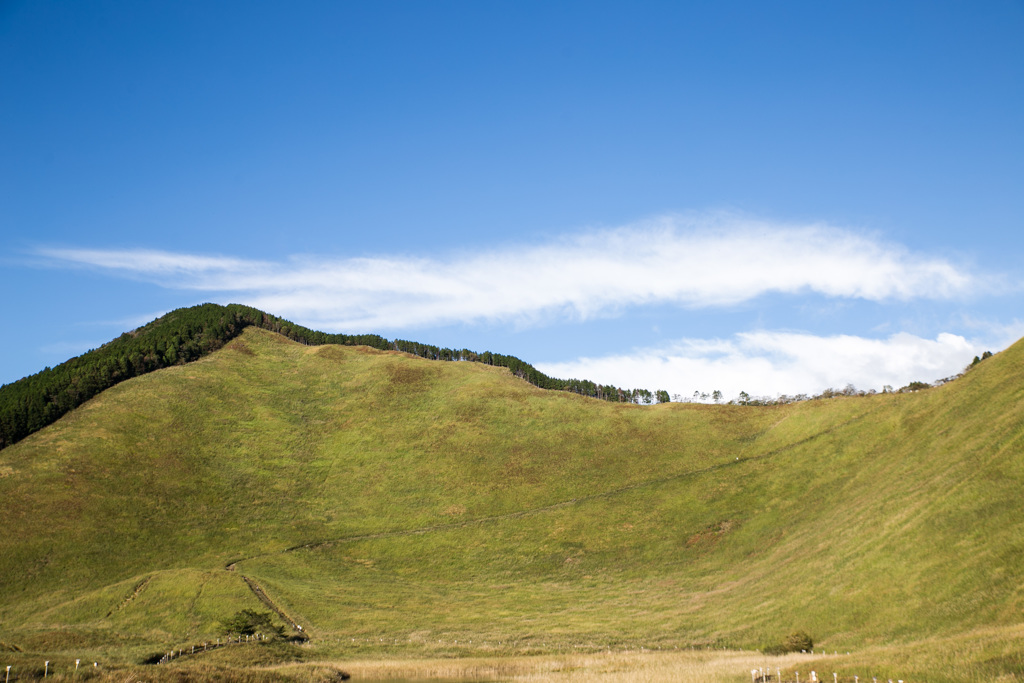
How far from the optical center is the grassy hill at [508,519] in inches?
1662

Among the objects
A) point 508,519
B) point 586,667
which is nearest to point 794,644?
point 586,667

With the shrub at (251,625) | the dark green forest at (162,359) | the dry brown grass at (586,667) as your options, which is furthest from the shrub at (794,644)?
the dark green forest at (162,359)

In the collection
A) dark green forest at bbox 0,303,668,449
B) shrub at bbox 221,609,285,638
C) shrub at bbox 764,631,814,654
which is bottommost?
shrub at bbox 221,609,285,638

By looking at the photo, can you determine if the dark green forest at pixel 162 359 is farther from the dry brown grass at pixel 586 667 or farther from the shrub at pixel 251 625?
the dry brown grass at pixel 586 667

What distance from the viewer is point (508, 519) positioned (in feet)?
305

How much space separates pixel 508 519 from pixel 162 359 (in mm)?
90517

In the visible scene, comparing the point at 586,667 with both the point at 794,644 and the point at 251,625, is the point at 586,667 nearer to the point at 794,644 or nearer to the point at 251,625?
the point at 794,644

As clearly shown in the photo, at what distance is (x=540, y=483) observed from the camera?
101750 millimetres

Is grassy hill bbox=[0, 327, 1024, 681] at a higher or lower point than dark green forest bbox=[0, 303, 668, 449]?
lower

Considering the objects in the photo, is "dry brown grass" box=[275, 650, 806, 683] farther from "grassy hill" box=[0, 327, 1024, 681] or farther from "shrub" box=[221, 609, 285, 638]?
"shrub" box=[221, 609, 285, 638]

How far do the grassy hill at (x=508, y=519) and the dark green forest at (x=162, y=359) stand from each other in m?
3.88

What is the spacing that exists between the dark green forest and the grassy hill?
12.7 feet

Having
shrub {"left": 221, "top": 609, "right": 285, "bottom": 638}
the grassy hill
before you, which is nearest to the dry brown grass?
the grassy hill

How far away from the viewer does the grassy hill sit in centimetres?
4222
